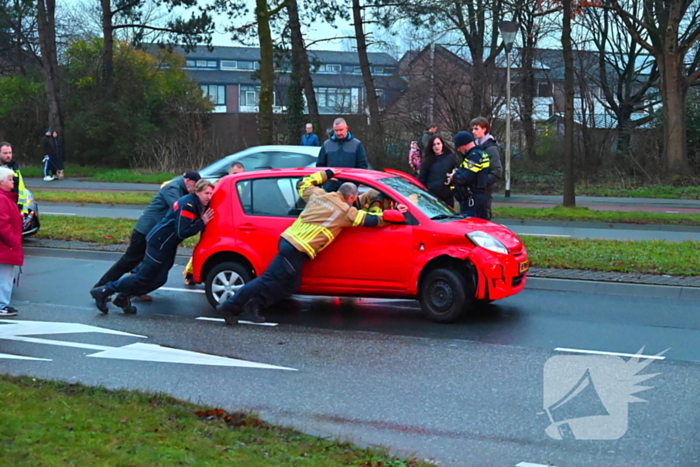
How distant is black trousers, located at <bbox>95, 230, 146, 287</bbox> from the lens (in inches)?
400

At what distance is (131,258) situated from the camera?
1023 centimetres

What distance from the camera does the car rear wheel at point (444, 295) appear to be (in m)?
8.60

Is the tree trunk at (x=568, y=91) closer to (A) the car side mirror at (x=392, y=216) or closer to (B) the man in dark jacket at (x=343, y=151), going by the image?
(B) the man in dark jacket at (x=343, y=151)

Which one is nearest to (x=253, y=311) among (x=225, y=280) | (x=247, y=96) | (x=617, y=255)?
(x=225, y=280)

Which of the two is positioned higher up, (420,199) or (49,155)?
(49,155)

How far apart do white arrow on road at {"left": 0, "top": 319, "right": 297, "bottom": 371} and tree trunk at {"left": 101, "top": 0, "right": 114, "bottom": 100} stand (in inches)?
1144

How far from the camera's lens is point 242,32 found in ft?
97.7

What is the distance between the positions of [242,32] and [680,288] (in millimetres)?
22623

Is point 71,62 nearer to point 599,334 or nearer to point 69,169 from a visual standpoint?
point 69,169

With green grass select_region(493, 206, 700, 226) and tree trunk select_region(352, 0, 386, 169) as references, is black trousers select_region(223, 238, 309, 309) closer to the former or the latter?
green grass select_region(493, 206, 700, 226)

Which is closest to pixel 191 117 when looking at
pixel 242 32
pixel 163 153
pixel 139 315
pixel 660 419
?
pixel 163 153

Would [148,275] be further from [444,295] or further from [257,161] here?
[257,161]

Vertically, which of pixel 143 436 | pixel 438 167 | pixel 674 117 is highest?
pixel 674 117

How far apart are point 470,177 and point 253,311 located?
3.96 m
